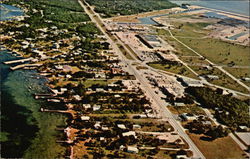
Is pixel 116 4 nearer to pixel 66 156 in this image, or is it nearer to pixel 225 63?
pixel 225 63

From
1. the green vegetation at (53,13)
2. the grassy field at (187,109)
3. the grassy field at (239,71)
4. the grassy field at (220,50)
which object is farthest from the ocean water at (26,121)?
the grassy field at (220,50)

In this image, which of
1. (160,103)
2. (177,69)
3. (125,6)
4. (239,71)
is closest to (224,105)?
(160,103)

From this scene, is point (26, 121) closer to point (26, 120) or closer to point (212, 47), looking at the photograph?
point (26, 120)

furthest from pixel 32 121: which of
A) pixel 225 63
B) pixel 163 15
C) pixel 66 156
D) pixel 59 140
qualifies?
pixel 163 15

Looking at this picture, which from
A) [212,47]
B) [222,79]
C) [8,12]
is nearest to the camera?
[222,79]

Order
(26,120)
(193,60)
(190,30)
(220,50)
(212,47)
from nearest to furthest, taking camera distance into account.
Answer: (26,120) → (193,60) → (220,50) → (212,47) → (190,30)

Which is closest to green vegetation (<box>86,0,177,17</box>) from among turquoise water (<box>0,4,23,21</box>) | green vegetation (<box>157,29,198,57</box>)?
green vegetation (<box>157,29,198,57</box>)

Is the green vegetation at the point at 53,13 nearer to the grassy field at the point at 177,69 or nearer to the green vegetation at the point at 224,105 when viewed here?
the grassy field at the point at 177,69
